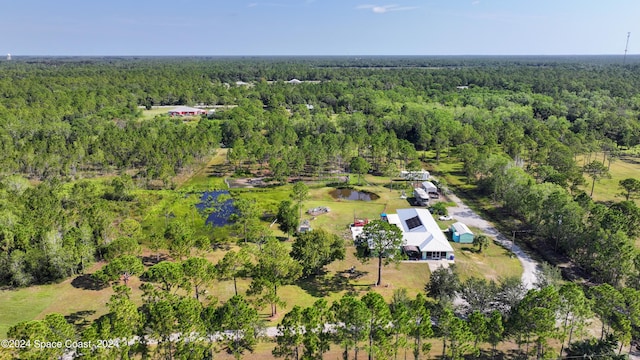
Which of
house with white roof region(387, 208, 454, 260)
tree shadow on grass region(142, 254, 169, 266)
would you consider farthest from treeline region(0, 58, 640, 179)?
tree shadow on grass region(142, 254, 169, 266)

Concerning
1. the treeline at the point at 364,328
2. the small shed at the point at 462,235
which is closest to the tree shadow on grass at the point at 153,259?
the treeline at the point at 364,328

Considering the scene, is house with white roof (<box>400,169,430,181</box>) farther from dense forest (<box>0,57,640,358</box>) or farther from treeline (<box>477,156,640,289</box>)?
treeline (<box>477,156,640,289</box>)

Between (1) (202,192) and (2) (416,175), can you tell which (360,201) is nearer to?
(2) (416,175)

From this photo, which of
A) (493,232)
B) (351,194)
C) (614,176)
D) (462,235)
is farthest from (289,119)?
(614,176)

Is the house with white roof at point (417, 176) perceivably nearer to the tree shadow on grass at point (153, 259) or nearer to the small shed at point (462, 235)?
the small shed at point (462, 235)

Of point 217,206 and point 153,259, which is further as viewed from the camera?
point 217,206

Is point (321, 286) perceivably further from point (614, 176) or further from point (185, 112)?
point (185, 112)
